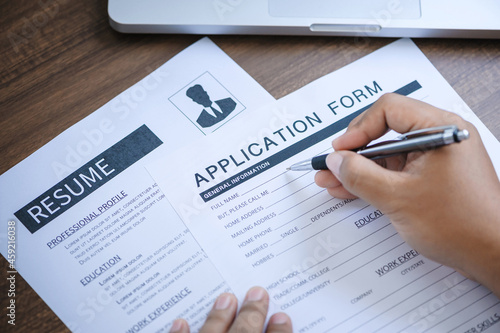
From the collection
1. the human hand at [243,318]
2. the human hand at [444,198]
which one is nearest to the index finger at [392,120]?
the human hand at [444,198]

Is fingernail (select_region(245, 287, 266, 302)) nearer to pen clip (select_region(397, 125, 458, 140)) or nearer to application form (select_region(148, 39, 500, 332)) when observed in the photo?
application form (select_region(148, 39, 500, 332))

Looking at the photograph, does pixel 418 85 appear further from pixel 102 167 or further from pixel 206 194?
pixel 102 167

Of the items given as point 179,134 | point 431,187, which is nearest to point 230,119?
point 179,134

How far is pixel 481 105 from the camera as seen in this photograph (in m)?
0.75

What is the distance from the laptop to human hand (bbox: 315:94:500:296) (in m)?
0.19

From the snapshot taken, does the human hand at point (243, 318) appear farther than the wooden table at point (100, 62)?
No

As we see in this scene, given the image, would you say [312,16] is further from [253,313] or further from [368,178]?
[253,313]

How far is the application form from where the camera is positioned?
65cm

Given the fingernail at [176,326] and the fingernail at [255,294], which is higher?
the fingernail at [176,326]

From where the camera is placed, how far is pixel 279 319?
25.2 inches

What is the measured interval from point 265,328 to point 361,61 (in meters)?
0.45

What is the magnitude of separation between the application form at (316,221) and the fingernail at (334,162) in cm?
7

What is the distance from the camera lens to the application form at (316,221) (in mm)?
646

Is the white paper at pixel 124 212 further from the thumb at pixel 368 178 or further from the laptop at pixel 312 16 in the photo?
the thumb at pixel 368 178
